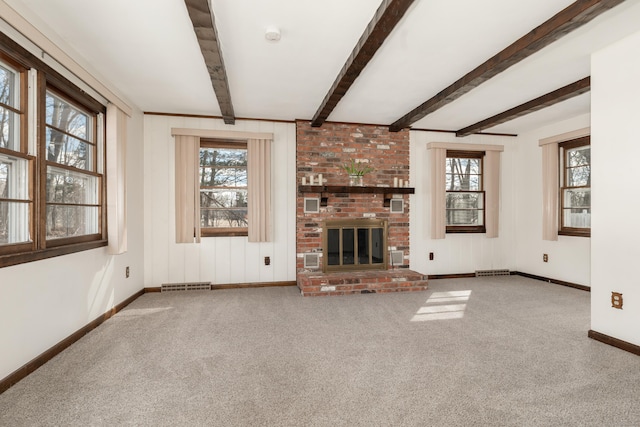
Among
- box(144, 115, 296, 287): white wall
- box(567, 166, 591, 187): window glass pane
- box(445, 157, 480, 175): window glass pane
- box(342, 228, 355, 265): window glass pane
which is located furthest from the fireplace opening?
box(567, 166, 591, 187): window glass pane

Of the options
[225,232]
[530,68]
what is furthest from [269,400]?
[530,68]

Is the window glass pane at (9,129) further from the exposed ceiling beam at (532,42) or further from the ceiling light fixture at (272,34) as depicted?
the exposed ceiling beam at (532,42)

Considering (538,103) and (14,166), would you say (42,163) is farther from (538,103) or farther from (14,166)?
(538,103)

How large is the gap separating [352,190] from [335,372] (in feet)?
9.42

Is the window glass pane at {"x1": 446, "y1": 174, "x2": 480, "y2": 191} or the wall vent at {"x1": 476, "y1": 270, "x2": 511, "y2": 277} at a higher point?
the window glass pane at {"x1": 446, "y1": 174, "x2": 480, "y2": 191}

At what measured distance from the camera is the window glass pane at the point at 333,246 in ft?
15.6

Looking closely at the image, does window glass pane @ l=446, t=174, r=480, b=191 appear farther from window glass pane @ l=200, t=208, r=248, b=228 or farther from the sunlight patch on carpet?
window glass pane @ l=200, t=208, r=248, b=228

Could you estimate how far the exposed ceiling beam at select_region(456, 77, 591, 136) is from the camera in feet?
10.8

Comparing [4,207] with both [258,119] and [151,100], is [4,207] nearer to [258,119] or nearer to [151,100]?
[151,100]

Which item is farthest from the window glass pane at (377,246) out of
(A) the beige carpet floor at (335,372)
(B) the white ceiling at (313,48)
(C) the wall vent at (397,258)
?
(B) the white ceiling at (313,48)

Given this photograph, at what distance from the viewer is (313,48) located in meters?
2.65

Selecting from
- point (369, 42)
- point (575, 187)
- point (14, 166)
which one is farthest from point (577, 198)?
point (14, 166)

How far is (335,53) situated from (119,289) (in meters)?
3.35

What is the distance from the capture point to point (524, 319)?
10.5 ft
